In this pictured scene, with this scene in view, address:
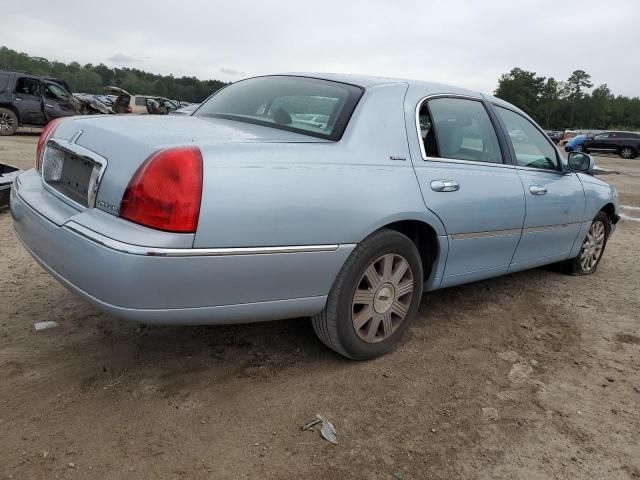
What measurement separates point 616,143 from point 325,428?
30238 mm

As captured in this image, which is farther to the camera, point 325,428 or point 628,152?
point 628,152

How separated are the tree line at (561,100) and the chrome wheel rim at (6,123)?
315ft

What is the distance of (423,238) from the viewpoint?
3.12 meters

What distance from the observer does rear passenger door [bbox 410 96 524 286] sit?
298 centimetres

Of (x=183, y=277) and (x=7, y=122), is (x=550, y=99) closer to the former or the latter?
(x=7, y=122)

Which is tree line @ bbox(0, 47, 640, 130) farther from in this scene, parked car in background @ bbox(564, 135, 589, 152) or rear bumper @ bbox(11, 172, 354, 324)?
rear bumper @ bbox(11, 172, 354, 324)

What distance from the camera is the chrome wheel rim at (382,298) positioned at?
2.72 m

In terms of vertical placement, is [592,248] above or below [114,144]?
below

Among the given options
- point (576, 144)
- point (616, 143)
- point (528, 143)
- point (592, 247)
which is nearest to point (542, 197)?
point (528, 143)

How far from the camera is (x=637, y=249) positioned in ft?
20.3

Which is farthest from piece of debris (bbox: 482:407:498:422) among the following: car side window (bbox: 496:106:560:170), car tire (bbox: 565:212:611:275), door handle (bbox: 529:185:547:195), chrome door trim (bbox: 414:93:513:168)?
car tire (bbox: 565:212:611:275)

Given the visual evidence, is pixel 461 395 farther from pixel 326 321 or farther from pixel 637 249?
pixel 637 249

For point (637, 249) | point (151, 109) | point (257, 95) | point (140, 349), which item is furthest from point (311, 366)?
point (637, 249)

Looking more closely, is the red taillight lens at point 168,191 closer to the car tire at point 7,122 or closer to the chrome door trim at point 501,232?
the chrome door trim at point 501,232
